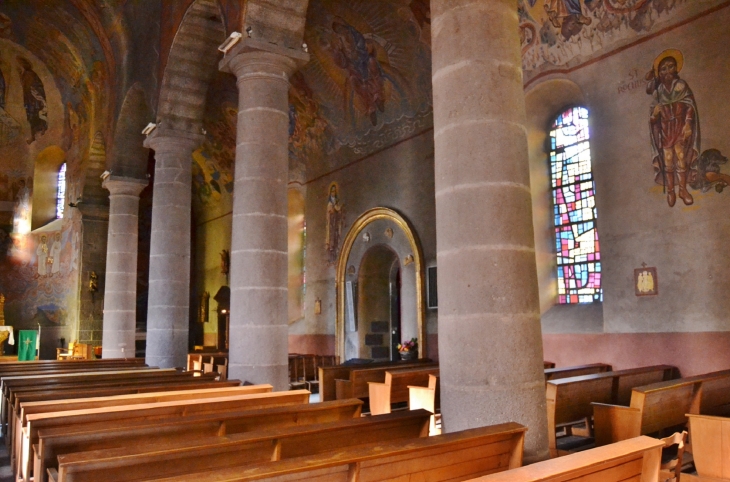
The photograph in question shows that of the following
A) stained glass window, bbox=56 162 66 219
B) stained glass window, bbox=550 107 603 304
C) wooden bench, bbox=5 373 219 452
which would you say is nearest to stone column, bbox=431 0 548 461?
wooden bench, bbox=5 373 219 452

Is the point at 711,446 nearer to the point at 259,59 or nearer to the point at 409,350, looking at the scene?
the point at 259,59

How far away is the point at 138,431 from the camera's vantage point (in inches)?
154

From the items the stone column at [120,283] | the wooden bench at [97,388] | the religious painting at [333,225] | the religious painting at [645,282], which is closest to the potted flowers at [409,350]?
the religious painting at [333,225]

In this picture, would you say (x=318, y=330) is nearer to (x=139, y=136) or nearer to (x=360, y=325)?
(x=360, y=325)

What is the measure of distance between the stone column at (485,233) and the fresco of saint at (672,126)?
5120mm

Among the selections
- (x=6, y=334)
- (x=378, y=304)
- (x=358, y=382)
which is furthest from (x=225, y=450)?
(x=6, y=334)

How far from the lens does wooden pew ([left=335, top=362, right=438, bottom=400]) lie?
29.2 ft

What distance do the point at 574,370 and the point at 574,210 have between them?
336cm

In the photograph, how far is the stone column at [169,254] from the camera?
1108cm

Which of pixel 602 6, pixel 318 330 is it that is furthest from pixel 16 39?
pixel 602 6

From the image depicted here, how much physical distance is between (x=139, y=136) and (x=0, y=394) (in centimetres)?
685

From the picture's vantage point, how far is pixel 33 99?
69.6 ft

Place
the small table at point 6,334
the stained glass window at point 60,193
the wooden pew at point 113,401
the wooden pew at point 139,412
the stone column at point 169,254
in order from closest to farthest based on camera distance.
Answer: the wooden pew at point 139,412 → the wooden pew at point 113,401 → the stone column at point 169,254 → the small table at point 6,334 → the stained glass window at point 60,193

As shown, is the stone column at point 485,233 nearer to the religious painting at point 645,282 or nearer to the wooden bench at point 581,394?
the wooden bench at point 581,394
